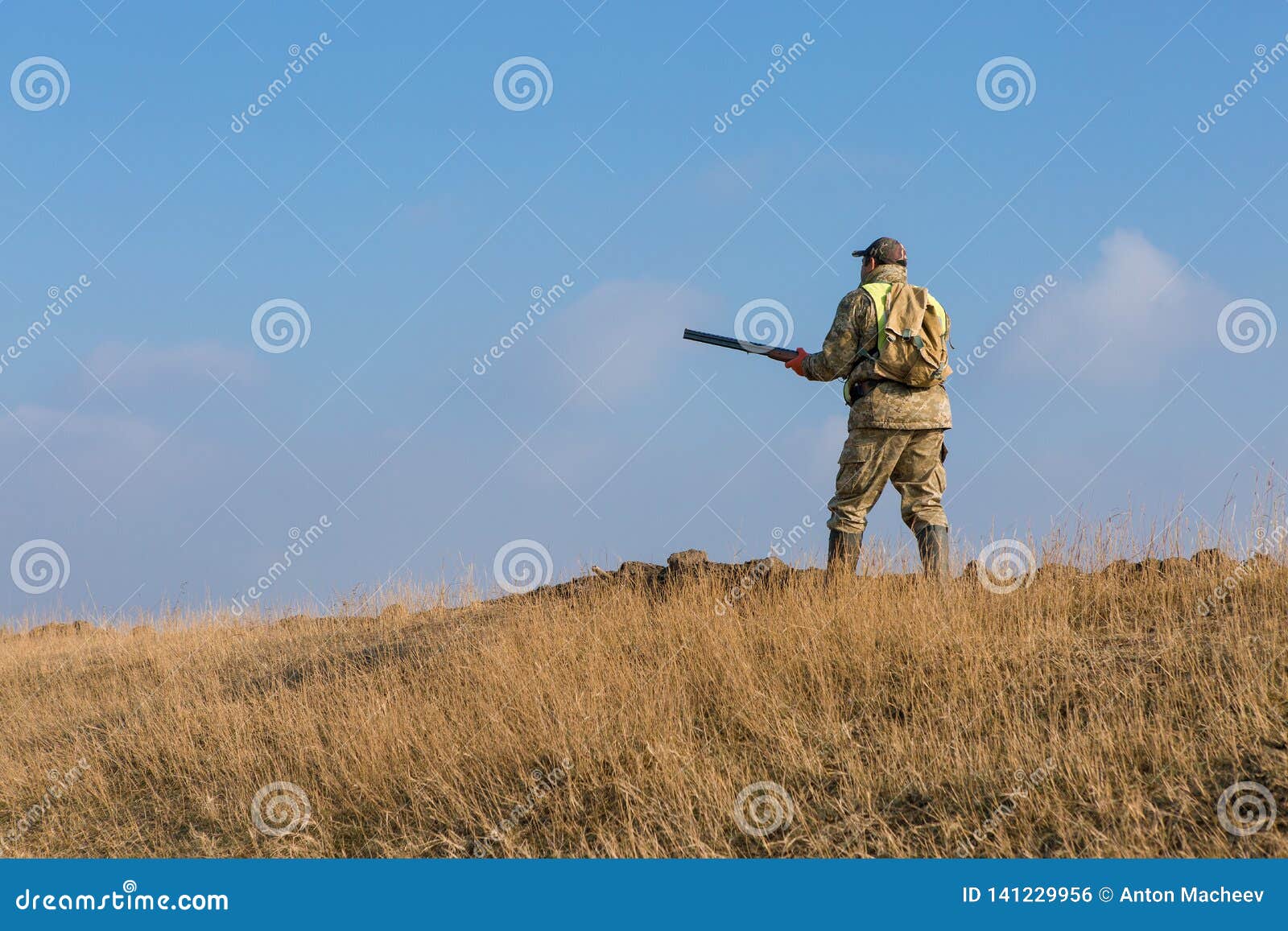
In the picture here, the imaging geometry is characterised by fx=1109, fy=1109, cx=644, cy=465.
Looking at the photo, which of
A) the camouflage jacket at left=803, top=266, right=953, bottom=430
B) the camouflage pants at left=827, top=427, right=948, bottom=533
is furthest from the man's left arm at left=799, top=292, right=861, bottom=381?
the camouflage pants at left=827, top=427, right=948, bottom=533

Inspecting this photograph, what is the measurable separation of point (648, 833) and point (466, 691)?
227 cm

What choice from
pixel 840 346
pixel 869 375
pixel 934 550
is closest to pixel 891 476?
pixel 934 550

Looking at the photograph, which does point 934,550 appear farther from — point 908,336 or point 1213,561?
point 1213,561

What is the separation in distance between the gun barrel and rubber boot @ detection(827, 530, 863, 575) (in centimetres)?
156

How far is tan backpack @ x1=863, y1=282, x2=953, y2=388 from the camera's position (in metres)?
8.16

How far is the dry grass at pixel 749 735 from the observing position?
4949 millimetres

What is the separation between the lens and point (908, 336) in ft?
26.7

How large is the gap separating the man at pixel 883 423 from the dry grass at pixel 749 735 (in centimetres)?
47

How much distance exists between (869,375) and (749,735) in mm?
3280

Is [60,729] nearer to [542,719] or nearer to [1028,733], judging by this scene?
[542,719]

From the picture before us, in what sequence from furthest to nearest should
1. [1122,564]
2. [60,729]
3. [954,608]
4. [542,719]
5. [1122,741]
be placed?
[60,729] → [1122,564] → [954,608] → [542,719] → [1122,741]

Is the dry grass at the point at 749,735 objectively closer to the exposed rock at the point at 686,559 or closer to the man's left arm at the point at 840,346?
the exposed rock at the point at 686,559

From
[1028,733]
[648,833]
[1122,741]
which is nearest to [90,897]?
[648,833]

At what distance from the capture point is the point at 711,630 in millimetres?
7203
